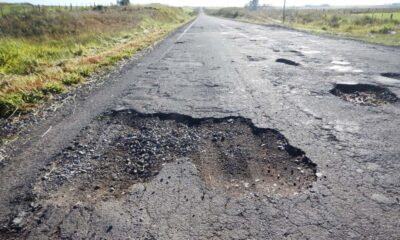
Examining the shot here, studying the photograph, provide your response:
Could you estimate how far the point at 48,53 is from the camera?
12531 mm

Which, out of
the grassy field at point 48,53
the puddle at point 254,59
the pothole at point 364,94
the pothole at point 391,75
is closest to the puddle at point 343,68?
the pothole at point 391,75

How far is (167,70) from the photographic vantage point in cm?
923

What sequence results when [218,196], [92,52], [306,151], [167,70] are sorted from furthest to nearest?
[92,52] < [167,70] < [306,151] < [218,196]

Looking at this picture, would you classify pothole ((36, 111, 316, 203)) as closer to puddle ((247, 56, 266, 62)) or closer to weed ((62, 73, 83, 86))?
weed ((62, 73, 83, 86))

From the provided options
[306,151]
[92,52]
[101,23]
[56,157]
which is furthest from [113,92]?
[101,23]

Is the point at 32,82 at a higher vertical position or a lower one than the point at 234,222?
higher

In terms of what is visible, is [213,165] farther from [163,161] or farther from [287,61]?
[287,61]

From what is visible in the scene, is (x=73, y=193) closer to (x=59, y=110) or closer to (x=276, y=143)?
(x=276, y=143)

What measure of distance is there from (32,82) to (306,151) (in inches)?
244

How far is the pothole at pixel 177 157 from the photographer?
3438mm

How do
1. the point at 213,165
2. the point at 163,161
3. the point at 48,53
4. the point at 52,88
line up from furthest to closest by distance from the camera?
1. the point at 48,53
2. the point at 52,88
3. the point at 163,161
4. the point at 213,165

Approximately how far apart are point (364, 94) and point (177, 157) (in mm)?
4301

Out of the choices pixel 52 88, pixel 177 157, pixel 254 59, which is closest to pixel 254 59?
pixel 254 59

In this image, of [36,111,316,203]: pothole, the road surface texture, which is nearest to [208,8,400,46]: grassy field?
the road surface texture
